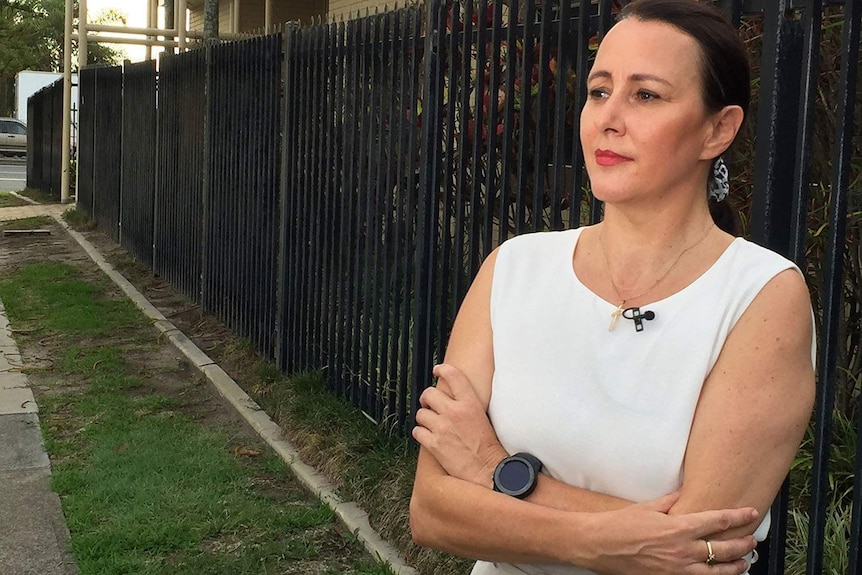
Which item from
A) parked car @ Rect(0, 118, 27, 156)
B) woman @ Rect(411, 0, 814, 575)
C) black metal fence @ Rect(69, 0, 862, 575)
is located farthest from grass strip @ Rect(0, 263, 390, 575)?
parked car @ Rect(0, 118, 27, 156)

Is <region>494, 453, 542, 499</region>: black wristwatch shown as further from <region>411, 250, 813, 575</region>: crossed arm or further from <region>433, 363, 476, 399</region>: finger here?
<region>433, 363, 476, 399</region>: finger

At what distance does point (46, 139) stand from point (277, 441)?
17.8m

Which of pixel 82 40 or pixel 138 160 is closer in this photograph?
pixel 138 160

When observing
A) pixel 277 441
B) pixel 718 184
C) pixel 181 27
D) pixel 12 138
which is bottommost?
pixel 277 441

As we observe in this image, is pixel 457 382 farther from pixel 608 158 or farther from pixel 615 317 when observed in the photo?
pixel 608 158

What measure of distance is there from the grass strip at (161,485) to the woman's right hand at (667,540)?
7.57 feet

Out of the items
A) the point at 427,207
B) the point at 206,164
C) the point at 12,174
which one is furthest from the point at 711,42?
the point at 12,174

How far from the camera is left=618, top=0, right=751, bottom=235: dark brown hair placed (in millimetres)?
1820

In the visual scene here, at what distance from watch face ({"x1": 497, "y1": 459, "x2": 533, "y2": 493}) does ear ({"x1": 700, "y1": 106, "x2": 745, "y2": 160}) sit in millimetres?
653

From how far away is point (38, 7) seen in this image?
6028 cm

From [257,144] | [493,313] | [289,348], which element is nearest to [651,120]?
[493,313]

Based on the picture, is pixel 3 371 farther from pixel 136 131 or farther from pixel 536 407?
pixel 536 407

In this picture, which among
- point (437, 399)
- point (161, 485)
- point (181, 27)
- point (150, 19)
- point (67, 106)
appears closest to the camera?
point (437, 399)

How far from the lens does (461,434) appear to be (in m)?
1.99
